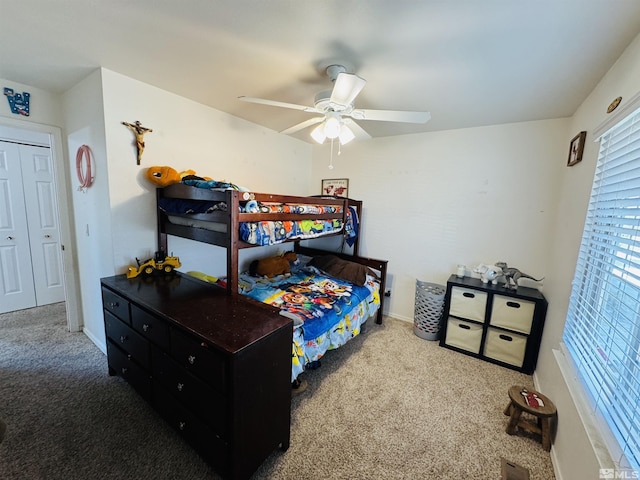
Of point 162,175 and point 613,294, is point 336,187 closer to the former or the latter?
point 162,175

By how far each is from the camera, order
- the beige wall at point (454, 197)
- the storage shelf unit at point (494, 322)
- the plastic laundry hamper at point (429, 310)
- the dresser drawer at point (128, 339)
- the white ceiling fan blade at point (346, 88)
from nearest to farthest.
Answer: the white ceiling fan blade at point (346, 88) < the dresser drawer at point (128, 339) < the storage shelf unit at point (494, 322) < the beige wall at point (454, 197) < the plastic laundry hamper at point (429, 310)

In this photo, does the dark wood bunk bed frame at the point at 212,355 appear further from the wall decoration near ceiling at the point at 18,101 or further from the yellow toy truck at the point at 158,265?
the wall decoration near ceiling at the point at 18,101

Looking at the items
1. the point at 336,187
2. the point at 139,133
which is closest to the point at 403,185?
the point at 336,187

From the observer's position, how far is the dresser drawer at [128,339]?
1649 millimetres

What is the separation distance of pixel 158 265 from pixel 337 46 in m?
2.11

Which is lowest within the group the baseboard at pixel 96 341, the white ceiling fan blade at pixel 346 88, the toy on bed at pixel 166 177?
the baseboard at pixel 96 341

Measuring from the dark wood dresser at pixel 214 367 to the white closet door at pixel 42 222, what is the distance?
2.24 meters

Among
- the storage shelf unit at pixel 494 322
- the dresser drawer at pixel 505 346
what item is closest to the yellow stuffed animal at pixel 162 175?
the storage shelf unit at pixel 494 322

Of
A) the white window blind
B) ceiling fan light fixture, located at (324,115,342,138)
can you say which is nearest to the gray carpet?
the white window blind

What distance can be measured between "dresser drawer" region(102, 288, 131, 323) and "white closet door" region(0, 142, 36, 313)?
2213 millimetres

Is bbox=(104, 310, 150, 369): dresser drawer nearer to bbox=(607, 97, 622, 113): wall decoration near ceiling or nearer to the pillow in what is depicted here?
the pillow

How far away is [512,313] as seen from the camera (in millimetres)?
2318

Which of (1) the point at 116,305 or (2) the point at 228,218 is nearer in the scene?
(2) the point at 228,218

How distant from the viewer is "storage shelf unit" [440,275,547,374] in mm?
2252
